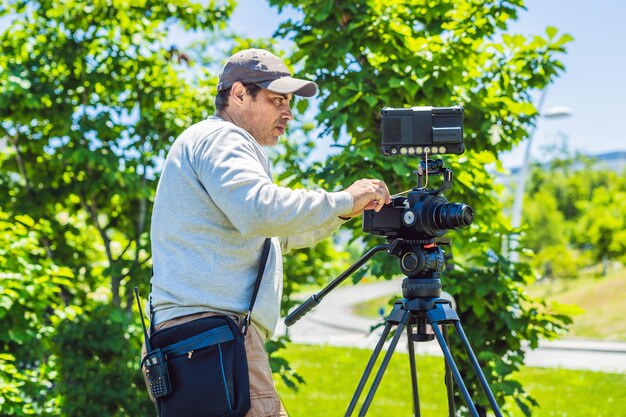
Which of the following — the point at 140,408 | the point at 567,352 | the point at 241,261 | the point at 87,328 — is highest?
the point at 241,261

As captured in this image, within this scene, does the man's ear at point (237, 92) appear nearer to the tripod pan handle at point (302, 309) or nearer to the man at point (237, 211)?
the man at point (237, 211)

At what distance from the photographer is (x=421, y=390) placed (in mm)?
8961

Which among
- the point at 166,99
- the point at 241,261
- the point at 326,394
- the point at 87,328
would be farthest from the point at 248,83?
the point at 326,394

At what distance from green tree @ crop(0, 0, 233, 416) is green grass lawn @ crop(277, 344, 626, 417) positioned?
2.24 m

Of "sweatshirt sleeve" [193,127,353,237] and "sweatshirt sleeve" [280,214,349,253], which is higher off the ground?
"sweatshirt sleeve" [193,127,353,237]

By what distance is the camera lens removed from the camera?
2.34 meters

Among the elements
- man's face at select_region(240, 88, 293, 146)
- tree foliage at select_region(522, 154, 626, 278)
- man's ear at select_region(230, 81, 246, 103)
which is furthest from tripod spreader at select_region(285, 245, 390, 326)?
tree foliage at select_region(522, 154, 626, 278)

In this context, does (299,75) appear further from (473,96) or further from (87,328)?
(87,328)

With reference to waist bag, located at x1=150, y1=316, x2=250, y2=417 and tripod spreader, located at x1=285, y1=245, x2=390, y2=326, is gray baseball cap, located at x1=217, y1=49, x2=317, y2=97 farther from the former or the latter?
waist bag, located at x1=150, y1=316, x2=250, y2=417

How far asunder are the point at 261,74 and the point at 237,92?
96mm

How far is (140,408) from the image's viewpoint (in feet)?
16.9

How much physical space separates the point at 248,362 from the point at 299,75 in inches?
103

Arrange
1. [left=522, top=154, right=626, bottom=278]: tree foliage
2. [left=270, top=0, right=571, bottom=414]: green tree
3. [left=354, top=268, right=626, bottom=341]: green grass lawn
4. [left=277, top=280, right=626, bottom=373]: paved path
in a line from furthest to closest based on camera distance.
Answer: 1. [left=522, top=154, right=626, bottom=278]: tree foliage
2. [left=354, top=268, right=626, bottom=341]: green grass lawn
3. [left=277, top=280, right=626, bottom=373]: paved path
4. [left=270, top=0, right=571, bottom=414]: green tree

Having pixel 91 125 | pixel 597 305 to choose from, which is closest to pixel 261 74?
pixel 91 125
